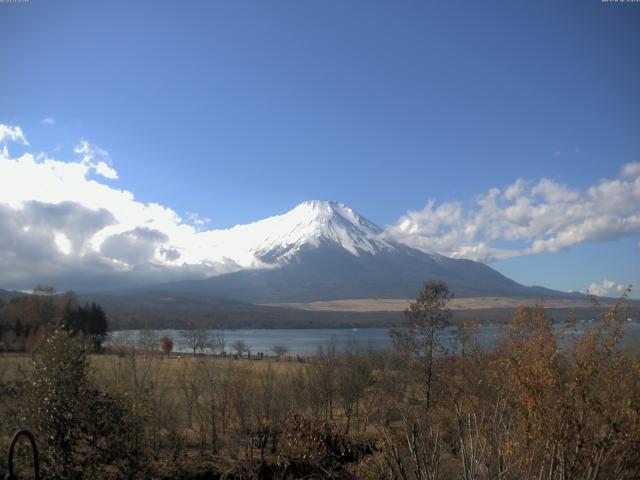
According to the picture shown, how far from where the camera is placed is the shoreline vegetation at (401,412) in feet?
24.5

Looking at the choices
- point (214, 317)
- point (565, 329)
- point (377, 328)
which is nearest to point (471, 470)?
point (565, 329)

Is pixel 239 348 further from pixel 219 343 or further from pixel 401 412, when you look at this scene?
pixel 401 412

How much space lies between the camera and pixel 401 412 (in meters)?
6.84

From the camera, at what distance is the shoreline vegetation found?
7473 millimetres

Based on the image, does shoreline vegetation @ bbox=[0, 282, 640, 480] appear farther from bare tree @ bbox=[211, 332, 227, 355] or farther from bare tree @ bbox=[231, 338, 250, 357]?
bare tree @ bbox=[231, 338, 250, 357]

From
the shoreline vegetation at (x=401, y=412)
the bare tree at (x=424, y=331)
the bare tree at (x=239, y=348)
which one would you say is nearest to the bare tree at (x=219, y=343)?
the bare tree at (x=239, y=348)

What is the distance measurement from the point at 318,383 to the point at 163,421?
926 centimetres

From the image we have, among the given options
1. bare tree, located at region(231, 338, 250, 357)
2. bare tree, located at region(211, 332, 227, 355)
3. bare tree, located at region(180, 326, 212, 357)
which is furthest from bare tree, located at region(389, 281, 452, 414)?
bare tree, located at region(231, 338, 250, 357)

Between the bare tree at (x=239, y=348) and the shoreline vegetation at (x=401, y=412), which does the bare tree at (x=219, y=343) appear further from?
the shoreline vegetation at (x=401, y=412)

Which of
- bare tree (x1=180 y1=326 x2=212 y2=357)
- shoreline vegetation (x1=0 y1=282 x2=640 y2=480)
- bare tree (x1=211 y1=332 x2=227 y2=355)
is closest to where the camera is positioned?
shoreline vegetation (x1=0 y1=282 x2=640 y2=480)

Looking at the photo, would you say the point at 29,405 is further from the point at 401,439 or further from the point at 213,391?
the point at 213,391

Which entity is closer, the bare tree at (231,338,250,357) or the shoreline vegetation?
the shoreline vegetation

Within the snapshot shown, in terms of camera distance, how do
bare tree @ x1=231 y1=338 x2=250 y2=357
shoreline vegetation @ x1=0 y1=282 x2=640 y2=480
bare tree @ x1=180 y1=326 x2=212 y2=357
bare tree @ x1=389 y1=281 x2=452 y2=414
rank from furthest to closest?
bare tree @ x1=231 y1=338 x2=250 y2=357
bare tree @ x1=180 y1=326 x2=212 y2=357
bare tree @ x1=389 y1=281 x2=452 y2=414
shoreline vegetation @ x1=0 y1=282 x2=640 y2=480

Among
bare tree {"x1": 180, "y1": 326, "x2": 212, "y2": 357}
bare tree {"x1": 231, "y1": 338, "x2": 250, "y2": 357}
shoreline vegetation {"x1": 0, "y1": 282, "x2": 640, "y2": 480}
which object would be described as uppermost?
shoreline vegetation {"x1": 0, "y1": 282, "x2": 640, "y2": 480}
